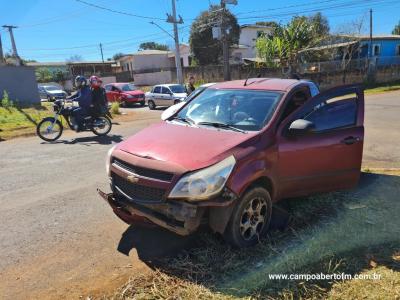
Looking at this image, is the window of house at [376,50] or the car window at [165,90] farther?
the window of house at [376,50]

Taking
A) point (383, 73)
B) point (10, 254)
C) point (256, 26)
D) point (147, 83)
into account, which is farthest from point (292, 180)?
point (256, 26)

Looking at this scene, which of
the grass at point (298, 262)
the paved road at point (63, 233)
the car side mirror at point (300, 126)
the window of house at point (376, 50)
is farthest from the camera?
the window of house at point (376, 50)

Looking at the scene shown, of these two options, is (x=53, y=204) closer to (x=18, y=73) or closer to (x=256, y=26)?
(x=18, y=73)

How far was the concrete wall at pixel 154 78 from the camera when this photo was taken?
39.5 metres

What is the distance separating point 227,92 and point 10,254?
321cm

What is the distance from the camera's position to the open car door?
414 cm

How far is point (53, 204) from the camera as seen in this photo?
211 inches

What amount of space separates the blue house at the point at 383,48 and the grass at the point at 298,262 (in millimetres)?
38702

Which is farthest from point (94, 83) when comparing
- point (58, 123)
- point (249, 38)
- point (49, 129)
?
point (249, 38)

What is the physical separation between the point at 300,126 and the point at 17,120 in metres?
13.1

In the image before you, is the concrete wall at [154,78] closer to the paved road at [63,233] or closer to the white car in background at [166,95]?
the white car in background at [166,95]

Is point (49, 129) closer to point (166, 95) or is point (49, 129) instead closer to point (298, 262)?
point (298, 262)

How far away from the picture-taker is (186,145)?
3836mm

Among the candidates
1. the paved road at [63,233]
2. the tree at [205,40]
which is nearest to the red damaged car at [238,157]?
the paved road at [63,233]
